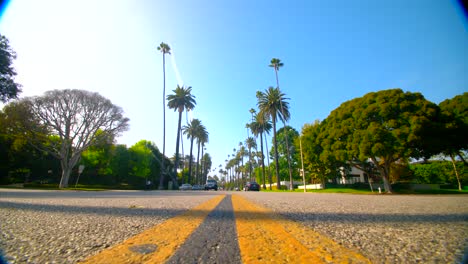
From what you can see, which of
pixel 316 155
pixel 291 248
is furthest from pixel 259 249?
pixel 316 155

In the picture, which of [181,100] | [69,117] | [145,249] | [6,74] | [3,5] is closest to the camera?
[145,249]

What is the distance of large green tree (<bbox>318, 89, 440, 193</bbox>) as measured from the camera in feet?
64.7

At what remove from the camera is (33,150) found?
125 feet

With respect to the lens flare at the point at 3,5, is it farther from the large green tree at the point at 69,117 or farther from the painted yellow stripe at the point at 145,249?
the large green tree at the point at 69,117

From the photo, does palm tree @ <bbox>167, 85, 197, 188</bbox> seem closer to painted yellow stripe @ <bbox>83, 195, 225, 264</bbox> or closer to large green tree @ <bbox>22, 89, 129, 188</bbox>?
large green tree @ <bbox>22, 89, 129, 188</bbox>

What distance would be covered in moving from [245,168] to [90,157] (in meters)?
73.8

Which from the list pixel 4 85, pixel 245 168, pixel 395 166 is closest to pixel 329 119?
pixel 395 166

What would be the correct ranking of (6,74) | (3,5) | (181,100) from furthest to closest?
(181,100)
(6,74)
(3,5)

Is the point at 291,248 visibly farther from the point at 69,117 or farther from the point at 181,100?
the point at 181,100

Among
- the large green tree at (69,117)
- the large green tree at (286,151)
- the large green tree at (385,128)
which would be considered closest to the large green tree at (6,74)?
the large green tree at (69,117)

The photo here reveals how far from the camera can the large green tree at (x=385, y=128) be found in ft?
64.7

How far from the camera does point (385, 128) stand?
846 inches

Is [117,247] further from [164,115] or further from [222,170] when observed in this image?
[222,170]

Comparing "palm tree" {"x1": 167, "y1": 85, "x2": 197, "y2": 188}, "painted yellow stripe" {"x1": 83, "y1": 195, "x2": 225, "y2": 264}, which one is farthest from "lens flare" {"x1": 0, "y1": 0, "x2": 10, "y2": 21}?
"palm tree" {"x1": 167, "y1": 85, "x2": 197, "y2": 188}
